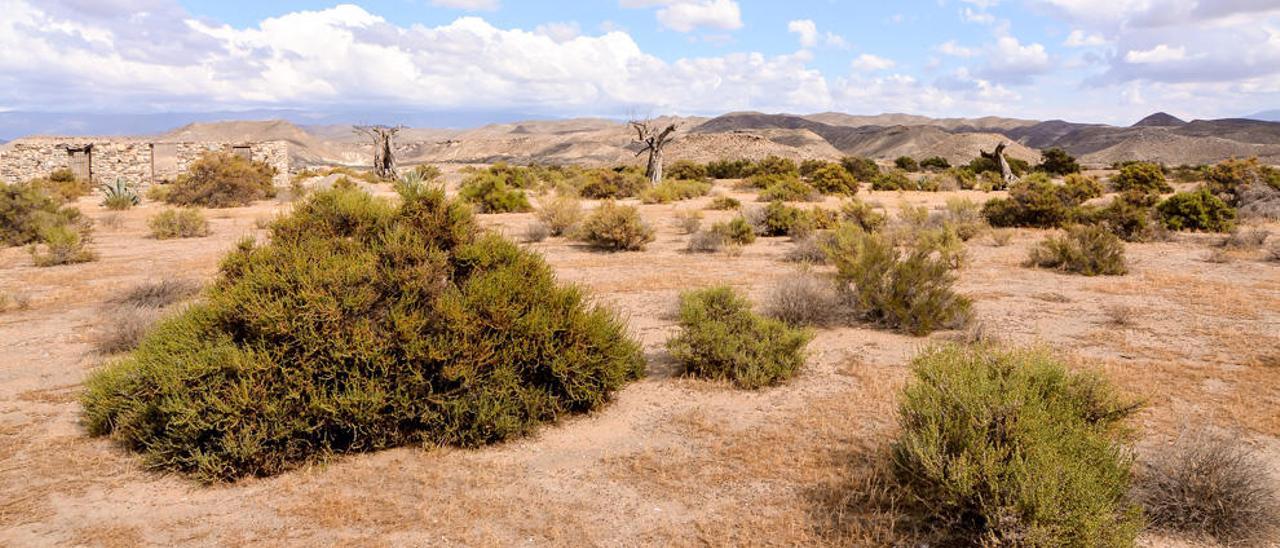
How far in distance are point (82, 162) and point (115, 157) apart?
1400mm

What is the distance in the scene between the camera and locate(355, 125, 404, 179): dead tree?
41.6m

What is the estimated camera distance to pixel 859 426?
6.00 meters

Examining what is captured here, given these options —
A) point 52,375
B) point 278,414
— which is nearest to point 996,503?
point 278,414

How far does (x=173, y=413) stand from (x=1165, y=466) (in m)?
6.53

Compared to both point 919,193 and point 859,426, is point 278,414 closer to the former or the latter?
point 859,426

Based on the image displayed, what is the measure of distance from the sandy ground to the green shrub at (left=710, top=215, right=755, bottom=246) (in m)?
6.13

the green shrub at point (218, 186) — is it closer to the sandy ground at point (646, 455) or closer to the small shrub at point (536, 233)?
the small shrub at point (536, 233)

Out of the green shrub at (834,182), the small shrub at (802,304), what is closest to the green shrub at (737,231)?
the small shrub at (802,304)

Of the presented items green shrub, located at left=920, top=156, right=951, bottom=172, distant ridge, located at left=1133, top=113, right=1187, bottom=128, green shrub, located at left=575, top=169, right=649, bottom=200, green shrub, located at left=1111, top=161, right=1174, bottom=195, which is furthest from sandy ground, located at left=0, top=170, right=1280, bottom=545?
distant ridge, located at left=1133, top=113, right=1187, bottom=128

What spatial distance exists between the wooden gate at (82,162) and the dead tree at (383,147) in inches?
503

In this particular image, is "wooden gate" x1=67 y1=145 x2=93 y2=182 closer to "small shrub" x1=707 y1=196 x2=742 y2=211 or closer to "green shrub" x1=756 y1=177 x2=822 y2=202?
"small shrub" x1=707 y1=196 x2=742 y2=211

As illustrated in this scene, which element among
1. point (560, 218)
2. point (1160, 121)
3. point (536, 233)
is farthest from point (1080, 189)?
point (1160, 121)

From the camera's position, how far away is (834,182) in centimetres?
3053

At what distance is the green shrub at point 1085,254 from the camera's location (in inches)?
494
